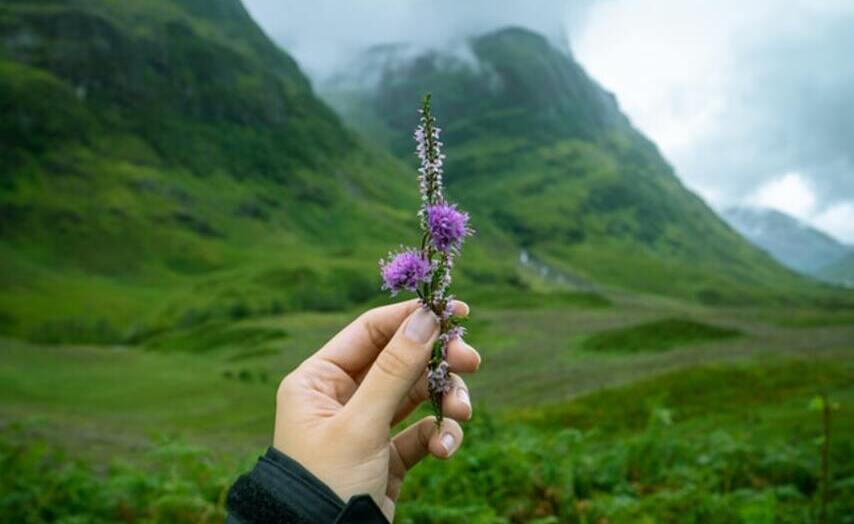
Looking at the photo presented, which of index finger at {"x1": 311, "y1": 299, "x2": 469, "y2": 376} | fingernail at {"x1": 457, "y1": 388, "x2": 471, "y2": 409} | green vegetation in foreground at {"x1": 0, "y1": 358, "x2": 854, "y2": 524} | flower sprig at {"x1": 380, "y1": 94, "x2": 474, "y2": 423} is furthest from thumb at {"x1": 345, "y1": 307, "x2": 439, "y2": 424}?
green vegetation in foreground at {"x1": 0, "y1": 358, "x2": 854, "y2": 524}

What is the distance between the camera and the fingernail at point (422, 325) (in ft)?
11.8

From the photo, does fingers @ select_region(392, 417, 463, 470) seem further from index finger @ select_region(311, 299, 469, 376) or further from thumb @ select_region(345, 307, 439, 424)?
index finger @ select_region(311, 299, 469, 376)

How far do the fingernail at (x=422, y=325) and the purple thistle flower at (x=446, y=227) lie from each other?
0.35 metres

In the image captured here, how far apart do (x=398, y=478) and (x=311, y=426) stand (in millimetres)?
907

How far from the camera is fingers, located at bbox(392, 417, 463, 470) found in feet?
12.7

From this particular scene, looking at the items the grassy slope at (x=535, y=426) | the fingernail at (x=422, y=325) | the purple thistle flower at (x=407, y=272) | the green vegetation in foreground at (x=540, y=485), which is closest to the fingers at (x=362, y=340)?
the fingernail at (x=422, y=325)

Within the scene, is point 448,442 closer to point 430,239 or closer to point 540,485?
point 430,239

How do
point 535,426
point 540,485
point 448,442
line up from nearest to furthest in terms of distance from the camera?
point 448,442
point 540,485
point 535,426

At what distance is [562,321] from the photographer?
424ft

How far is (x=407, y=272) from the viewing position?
11.6 feet

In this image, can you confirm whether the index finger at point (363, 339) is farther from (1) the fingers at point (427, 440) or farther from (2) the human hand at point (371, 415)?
(1) the fingers at point (427, 440)

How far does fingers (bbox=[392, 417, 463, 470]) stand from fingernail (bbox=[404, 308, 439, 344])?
602 millimetres

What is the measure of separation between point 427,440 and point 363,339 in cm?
73

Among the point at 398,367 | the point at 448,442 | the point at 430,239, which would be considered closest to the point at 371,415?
the point at 398,367
